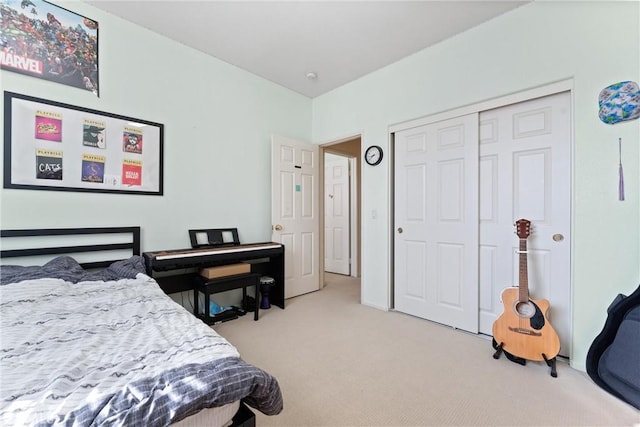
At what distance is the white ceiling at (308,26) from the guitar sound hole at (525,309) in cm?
A: 229

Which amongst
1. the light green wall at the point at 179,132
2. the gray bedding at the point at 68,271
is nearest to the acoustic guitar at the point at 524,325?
the light green wall at the point at 179,132

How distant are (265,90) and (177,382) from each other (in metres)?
3.31

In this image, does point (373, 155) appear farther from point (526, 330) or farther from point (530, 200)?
point (526, 330)

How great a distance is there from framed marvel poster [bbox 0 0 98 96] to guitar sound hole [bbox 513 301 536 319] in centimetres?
367

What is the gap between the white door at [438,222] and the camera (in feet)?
8.20

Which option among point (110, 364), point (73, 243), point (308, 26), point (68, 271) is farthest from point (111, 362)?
point (308, 26)

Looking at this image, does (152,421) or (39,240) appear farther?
(39,240)

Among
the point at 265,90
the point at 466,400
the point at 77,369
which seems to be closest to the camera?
the point at 77,369

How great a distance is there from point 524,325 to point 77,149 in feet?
11.8

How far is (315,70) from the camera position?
318cm

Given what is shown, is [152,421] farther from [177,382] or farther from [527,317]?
[527,317]

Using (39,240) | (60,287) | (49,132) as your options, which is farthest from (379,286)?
(49,132)

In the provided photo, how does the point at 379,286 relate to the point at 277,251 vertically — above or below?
below

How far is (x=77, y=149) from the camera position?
2160mm
